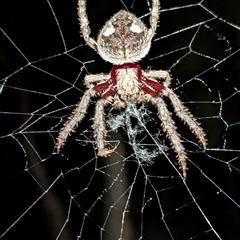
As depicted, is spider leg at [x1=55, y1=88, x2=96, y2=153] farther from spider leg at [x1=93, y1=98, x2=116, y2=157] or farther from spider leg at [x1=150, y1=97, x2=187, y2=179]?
spider leg at [x1=150, y1=97, x2=187, y2=179]

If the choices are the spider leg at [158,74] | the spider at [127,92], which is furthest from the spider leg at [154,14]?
the spider leg at [158,74]

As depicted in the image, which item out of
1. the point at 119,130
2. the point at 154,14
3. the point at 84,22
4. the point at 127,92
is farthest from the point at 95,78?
the point at 119,130

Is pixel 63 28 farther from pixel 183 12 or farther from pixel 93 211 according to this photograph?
pixel 93 211

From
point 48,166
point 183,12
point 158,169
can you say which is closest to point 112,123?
point 158,169

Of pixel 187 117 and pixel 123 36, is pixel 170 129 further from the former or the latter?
pixel 123 36

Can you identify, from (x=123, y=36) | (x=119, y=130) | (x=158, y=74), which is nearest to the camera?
(x=123, y=36)

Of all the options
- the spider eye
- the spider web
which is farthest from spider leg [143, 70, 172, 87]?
the spider web
